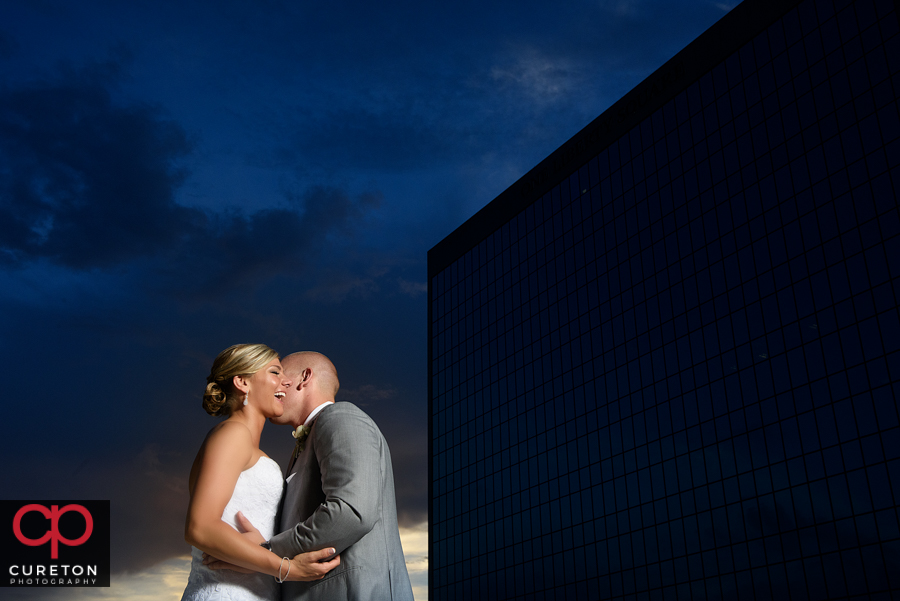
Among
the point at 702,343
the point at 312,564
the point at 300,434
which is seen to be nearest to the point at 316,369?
the point at 300,434

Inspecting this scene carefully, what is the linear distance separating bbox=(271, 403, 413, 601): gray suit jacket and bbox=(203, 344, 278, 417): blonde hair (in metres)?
0.85

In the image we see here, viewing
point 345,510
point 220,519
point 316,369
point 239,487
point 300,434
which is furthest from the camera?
point 316,369

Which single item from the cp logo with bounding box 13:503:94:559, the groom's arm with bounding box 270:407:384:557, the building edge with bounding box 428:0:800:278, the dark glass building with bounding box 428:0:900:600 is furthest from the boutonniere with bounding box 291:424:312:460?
the building edge with bounding box 428:0:800:278

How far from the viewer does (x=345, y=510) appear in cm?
599

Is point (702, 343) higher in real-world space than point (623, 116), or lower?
lower

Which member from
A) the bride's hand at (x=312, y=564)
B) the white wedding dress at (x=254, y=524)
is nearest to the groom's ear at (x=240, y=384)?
the white wedding dress at (x=254, y=524)

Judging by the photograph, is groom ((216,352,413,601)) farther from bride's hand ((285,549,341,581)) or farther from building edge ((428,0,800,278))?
building edge ((428,0,800,278))

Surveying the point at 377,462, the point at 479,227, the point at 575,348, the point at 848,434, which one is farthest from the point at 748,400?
the point at 377,462

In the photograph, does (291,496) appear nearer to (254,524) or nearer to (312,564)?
(254,524)

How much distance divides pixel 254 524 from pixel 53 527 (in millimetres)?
15126

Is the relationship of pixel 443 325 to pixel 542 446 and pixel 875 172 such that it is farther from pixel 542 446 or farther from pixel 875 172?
pixel 875 172

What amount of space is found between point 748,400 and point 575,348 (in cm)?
2281

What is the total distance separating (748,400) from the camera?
68.2 metres

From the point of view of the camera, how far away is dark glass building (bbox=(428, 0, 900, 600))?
60278mm
